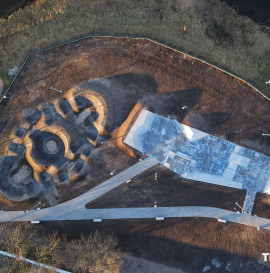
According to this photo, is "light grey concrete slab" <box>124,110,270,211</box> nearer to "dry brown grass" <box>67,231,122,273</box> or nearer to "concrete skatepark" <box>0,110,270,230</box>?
"concrete skatepark" <box>0,110,270,230</box>

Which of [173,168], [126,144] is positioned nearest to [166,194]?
[173,168]

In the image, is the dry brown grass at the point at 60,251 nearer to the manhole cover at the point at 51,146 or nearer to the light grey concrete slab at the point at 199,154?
the manhole cover at the point at 51,146

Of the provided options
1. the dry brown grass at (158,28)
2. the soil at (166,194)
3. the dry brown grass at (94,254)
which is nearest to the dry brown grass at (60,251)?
the dry brown grass at (94,254)

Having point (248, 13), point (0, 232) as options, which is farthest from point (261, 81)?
point (0, 232)

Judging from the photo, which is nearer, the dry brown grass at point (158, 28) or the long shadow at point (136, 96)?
the long shadow at point (136, 96)

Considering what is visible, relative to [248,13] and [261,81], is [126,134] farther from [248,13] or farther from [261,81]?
[248,13]

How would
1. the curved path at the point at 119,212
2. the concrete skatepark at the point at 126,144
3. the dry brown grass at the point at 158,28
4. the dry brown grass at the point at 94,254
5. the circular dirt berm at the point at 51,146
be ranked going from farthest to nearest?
the circular dirt berm at the point at 51,146, the dry brown grass at the point at 158,28, the concrete skatepark at the point at 126,144, the curved path at the point at 119,212, the dry brown grass at the point at 94,254
